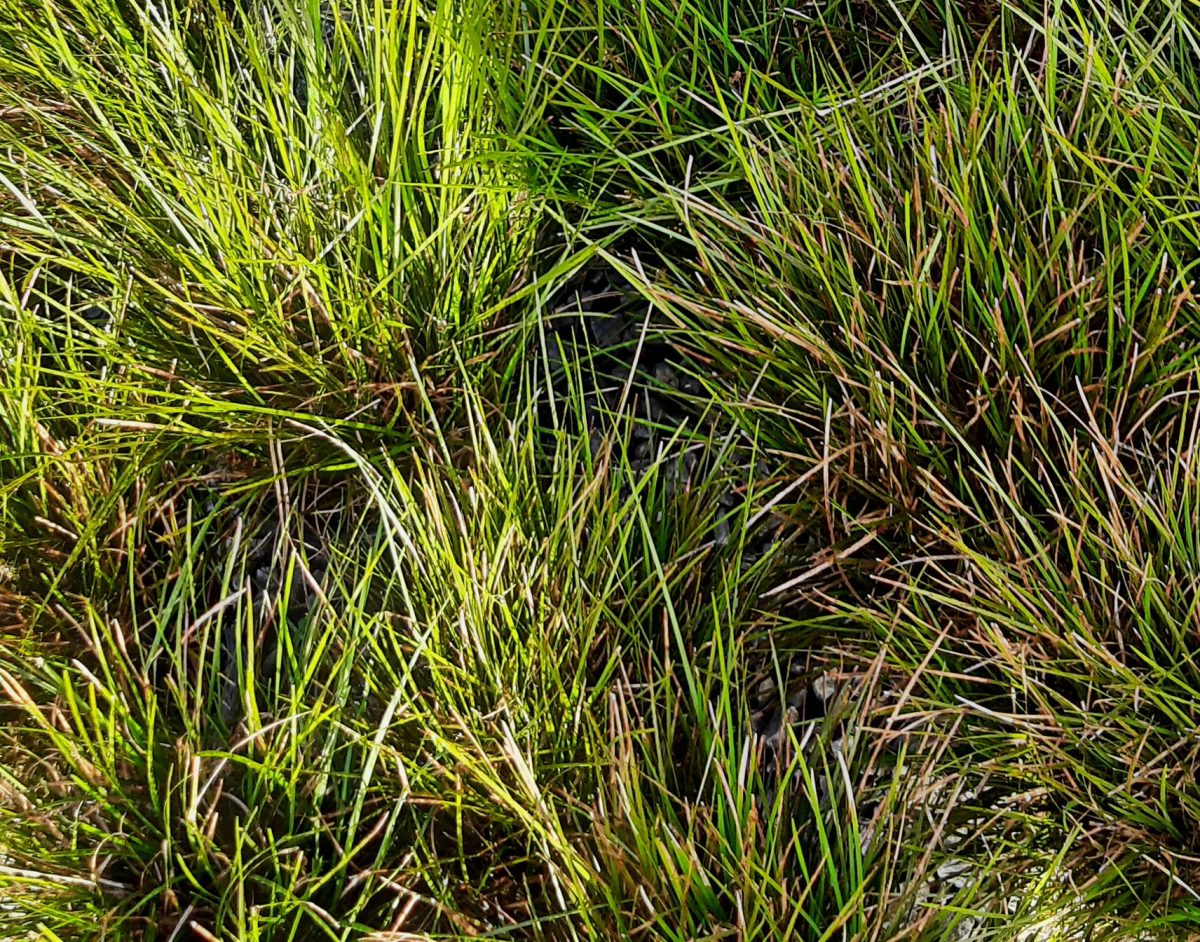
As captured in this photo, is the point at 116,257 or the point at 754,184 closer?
the point at 754,184

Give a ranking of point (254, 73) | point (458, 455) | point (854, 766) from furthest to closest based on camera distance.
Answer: point (254, 73)
point (458, 455)
point (854, 766)

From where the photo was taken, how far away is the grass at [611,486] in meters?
0.83

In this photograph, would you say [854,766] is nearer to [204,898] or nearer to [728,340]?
[728,340]

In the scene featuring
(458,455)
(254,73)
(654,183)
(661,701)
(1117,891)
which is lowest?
(1117,891)

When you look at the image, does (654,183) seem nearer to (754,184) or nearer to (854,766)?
(754,184)

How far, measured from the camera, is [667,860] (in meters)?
0.76

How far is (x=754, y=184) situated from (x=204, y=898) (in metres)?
0.74

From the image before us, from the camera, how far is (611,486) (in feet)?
3.05

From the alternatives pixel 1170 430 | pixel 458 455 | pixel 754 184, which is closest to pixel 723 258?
pixel 754 184

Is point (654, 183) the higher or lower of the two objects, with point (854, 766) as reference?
higher

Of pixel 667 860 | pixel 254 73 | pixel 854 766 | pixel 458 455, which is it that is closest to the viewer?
pixel 667 860

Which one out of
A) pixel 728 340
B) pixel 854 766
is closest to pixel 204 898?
pixel 854 766

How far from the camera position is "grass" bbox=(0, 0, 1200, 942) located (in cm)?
83

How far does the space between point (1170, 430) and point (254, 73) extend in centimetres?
95
